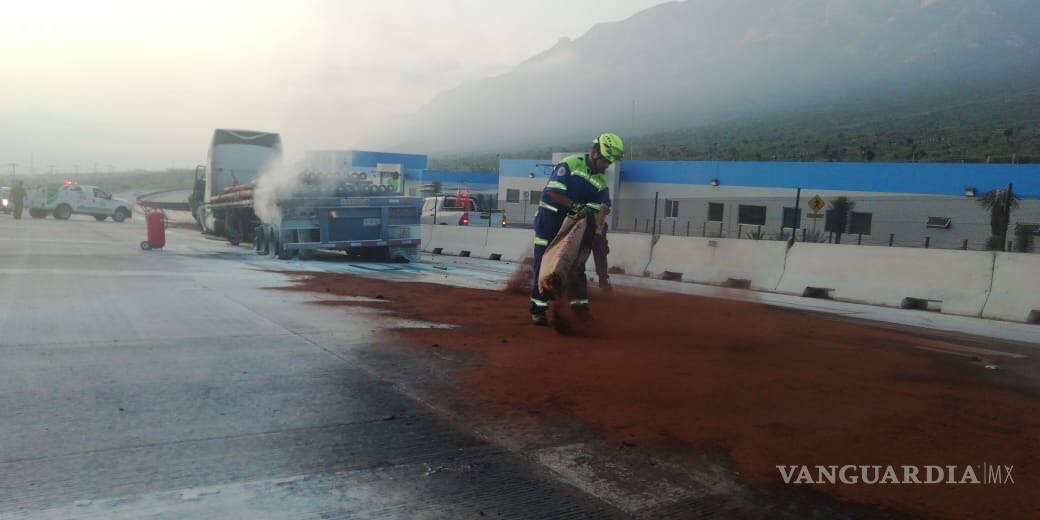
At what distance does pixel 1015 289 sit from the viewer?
11.7 metres

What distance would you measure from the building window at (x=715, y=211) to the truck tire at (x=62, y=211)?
106ft

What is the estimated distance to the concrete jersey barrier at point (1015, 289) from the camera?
11.4 meters

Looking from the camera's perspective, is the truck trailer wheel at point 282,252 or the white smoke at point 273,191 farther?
the white smoke at point 273,191

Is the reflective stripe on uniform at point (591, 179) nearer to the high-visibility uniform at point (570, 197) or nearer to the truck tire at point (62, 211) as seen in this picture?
the high-visibility uniform at point (570, 197)

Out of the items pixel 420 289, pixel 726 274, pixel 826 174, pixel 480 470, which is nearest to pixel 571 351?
→ pixel 480 470

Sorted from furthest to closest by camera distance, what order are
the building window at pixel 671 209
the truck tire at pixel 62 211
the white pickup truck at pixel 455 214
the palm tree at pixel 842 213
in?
the building window at pixel 671 209, the truck tire at pixel 62 211, the white pickup truck at pixel 455 214, the palm tree at pixel 842 213

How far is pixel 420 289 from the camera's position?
12125 mm

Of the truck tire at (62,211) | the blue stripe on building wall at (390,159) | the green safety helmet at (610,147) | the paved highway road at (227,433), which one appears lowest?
the truck tire at (62,211)

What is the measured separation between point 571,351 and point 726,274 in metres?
9.34

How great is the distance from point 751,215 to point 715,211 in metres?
2.44

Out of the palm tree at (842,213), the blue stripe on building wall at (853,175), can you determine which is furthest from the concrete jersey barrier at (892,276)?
the blue stripe on building wall at (853,175)

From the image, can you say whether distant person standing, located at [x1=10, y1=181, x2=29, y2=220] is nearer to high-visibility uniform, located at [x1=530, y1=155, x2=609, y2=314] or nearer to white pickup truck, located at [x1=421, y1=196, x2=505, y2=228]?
white pickup truck, located at [x1=421, y1=196, x2=505, y2=228]

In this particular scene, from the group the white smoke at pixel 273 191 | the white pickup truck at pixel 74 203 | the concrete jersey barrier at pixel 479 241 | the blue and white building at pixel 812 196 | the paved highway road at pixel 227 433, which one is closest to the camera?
the paved highway road at pixel 227 433

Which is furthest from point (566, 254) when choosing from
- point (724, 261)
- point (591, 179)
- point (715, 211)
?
point (715, 211)
